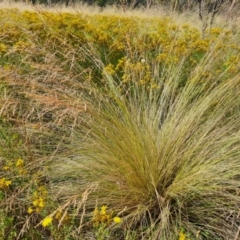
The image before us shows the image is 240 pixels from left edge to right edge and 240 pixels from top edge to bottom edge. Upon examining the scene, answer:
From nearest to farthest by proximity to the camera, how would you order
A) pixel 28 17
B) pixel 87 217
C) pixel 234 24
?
pixel 87 217, pixel 234 24, pixel 28 17

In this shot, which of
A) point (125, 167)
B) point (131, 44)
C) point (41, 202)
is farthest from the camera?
point (131, 44)

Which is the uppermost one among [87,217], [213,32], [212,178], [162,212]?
[213,32]

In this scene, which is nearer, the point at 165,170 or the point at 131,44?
the point at 165,170

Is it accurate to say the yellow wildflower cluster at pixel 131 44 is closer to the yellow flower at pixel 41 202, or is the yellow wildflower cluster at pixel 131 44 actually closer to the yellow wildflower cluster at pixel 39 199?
the yellow wildflower cluster at pixel 39 199

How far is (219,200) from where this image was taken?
191 cm

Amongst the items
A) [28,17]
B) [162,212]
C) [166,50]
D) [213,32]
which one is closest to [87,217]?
[162,212]

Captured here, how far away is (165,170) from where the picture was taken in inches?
78.7

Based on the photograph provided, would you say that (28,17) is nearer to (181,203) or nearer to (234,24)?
(234,24)

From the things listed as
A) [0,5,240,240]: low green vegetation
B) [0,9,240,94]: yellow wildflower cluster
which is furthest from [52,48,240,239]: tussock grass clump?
[0,9,240,94]: yellow wildflower cluster

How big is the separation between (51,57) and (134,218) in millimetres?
888

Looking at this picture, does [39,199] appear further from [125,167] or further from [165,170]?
[165,170]

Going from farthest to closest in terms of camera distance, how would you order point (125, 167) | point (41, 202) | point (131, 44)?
1. point (131, 44)
2. point (125, 167)
3. point (41, 202)

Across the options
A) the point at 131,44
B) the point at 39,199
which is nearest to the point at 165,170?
the point at 39,199

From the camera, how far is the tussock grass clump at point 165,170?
1891mm
